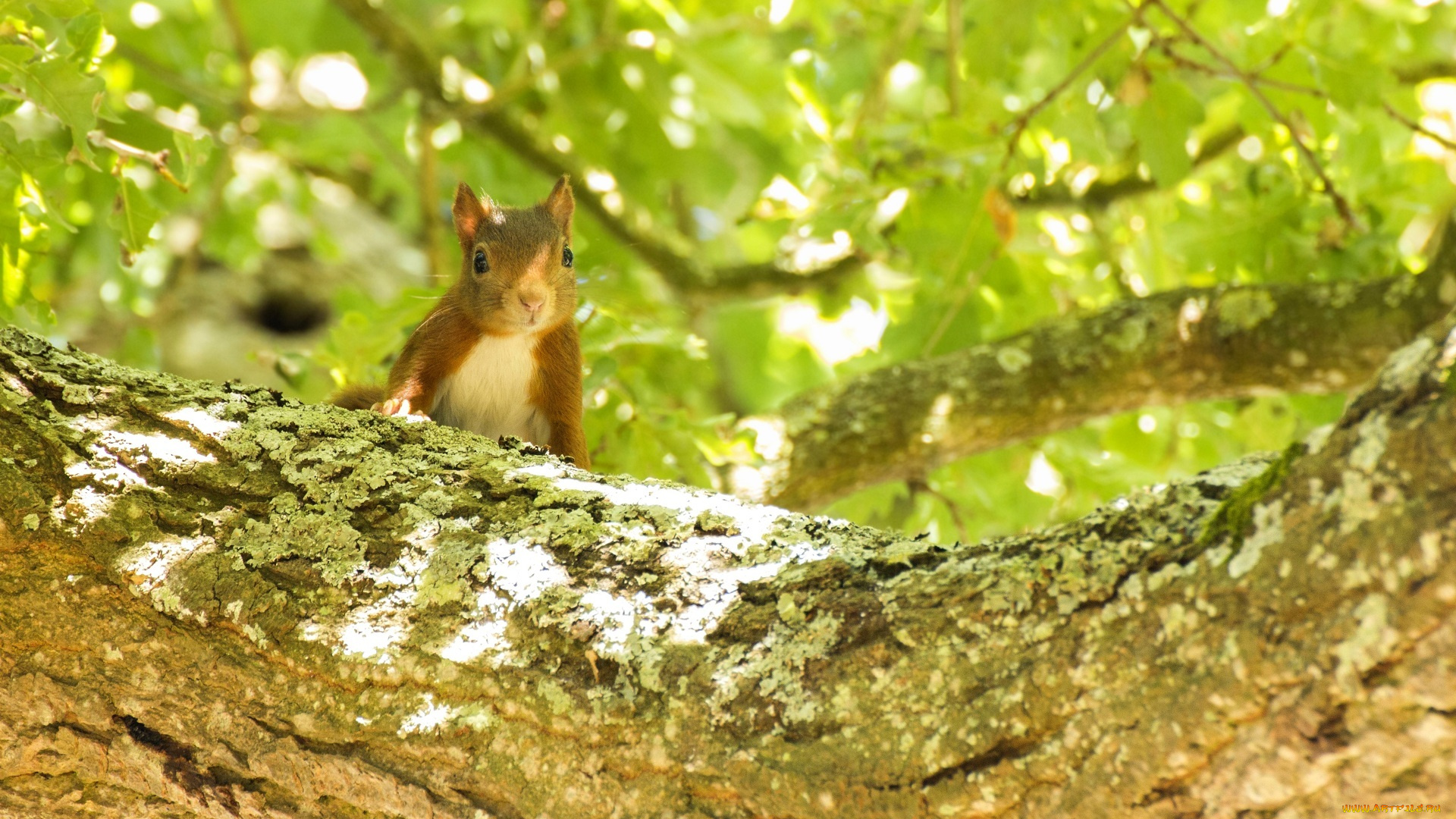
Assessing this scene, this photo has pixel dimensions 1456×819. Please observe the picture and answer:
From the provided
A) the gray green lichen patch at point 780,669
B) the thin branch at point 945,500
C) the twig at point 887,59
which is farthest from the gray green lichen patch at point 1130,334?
the gray green lichen patch at point 780,669

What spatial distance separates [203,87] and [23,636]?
142 inches

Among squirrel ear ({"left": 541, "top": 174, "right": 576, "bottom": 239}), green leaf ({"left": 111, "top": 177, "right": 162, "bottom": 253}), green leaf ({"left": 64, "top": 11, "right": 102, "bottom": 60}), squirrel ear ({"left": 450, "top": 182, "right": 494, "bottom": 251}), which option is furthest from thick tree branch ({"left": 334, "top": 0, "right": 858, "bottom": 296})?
green leaf ({"left": 64, "top": 11, "right": 102, "bottom": 60})

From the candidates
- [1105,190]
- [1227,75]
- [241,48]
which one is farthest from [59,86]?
[1105,190]

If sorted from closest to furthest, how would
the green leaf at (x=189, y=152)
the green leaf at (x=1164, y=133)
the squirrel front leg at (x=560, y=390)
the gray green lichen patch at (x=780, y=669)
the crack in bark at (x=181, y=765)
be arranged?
the gray green lichen patch at (x=780, y=669) < the crack in bark at (x=181, y=765) < the green leaf at (x=189, y=152) < the squirrel front leg at (x=560, y=390) < the green leaf at (x=1164, y=133)

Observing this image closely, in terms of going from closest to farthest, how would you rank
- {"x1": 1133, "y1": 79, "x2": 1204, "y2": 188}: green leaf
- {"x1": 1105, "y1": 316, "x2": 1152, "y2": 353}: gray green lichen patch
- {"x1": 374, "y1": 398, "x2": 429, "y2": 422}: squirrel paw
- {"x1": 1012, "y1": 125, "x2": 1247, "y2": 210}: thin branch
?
{"x1": 374, "y1": 398, "x2": 429, "y2": 422}: squirrel paw
{"x1": 1133, "y1": 79, "x2": 1204, "y2": 188}: green leaf
{"x1": 1105, "y1": 316, "x2": 1152, "y2": 353}: gray green lichen patch
{"x1": 1012, "y1": 125, "x2": 1247, "y2": 210}: thin branch

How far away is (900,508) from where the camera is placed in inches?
176

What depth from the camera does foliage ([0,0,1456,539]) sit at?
3.32 meters

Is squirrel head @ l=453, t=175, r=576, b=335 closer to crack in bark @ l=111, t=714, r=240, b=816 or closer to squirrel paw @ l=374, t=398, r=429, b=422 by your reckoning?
squirrel paw @ l=374, t=398, r=429, b=422

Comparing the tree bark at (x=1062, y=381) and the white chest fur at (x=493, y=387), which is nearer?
the white chest fur at (x=493, y=387)

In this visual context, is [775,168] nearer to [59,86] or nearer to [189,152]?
[189,152]

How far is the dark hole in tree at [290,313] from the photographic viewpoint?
663 cm

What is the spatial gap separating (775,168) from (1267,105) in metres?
Result: 2.61

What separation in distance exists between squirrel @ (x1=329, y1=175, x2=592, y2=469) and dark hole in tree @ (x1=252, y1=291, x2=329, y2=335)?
147 inches

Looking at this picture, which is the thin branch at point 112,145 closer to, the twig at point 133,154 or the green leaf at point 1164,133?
the twig at point 133,154
